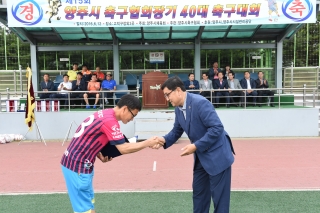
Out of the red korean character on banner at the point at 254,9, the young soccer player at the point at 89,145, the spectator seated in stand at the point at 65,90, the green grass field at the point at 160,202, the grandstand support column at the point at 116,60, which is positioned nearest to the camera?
the young soccer player at the point at 89,145

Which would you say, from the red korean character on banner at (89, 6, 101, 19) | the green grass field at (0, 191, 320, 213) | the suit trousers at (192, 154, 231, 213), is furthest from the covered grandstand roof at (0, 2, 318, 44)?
the suit trousers at (192, 154, 231, 213)

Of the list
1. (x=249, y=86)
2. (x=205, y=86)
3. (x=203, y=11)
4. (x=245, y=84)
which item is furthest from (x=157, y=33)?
(x=249, y=86)

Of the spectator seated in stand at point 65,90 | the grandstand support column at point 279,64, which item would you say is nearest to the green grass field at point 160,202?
the spectator seated in stand at point 65,90

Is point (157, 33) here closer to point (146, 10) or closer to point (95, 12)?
point (146, 10)

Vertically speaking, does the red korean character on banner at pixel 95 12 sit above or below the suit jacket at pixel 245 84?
above

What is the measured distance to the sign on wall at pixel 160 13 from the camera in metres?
10.9

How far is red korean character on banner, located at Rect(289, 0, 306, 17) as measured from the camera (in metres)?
11.1

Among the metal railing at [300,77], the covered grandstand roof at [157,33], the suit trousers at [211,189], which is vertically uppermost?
the covered grandstand roof at [157,33]

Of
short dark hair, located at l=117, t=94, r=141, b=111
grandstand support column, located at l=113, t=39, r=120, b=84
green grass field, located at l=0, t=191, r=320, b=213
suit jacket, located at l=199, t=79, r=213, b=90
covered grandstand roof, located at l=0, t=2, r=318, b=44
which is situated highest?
covered grandstand roof, located at l=0, t=2, r=318, b=44

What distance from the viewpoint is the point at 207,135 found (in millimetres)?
3082

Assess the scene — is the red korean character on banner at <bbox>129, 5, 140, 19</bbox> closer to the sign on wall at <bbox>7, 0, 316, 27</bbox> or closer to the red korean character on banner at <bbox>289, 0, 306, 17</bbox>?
the sign on wall at <bbox>7, 0, 316, 27</bbox>

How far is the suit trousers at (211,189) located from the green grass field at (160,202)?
0.98m

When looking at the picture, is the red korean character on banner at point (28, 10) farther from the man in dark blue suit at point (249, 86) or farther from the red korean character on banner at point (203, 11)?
the man in dark blue suit at point (249, 86)

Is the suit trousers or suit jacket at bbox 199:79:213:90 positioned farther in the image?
suit jacket at bbox 199:79:213:90
